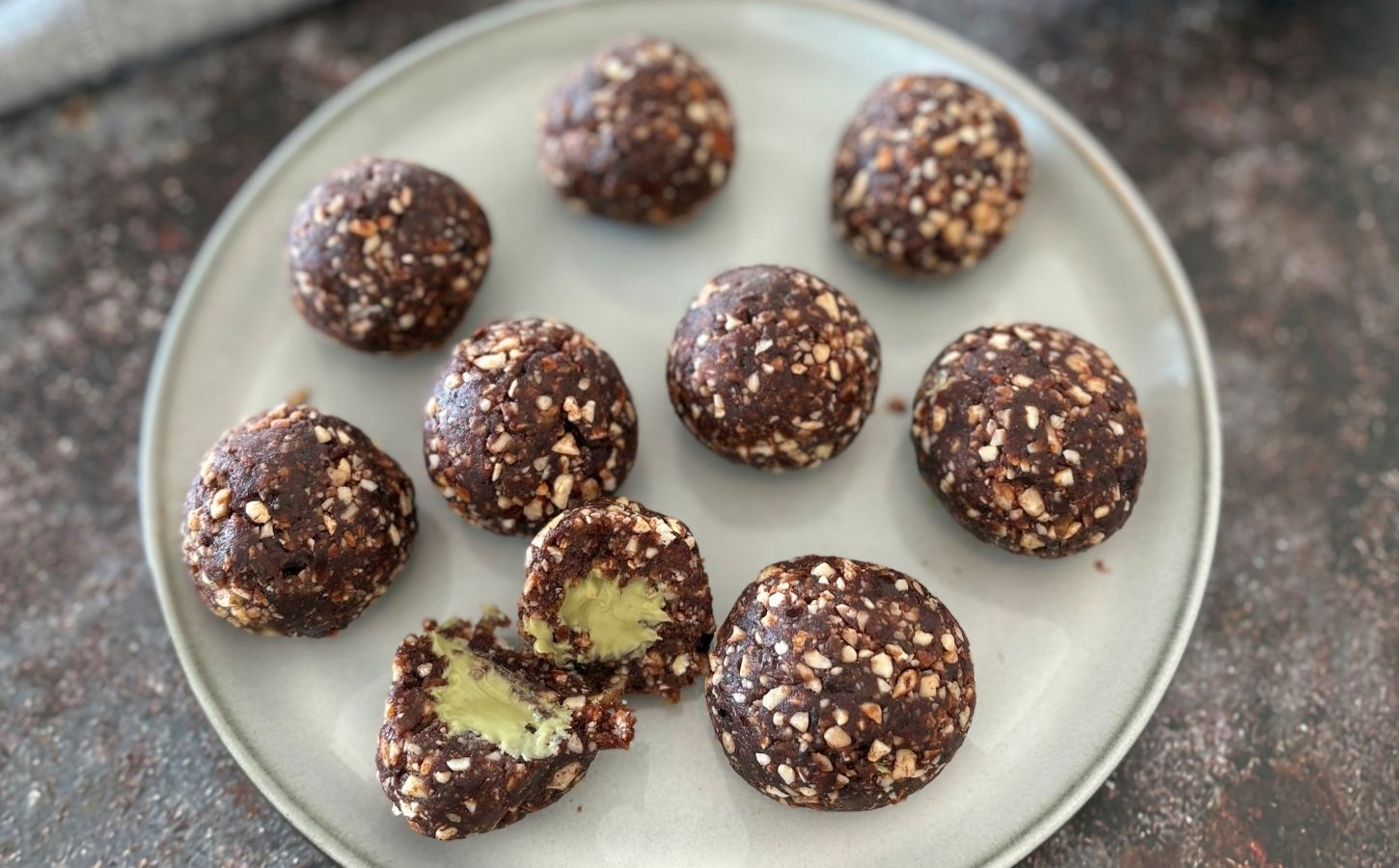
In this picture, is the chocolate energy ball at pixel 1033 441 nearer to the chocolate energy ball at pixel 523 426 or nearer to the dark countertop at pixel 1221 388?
the dark countertop at pixel 1221 388

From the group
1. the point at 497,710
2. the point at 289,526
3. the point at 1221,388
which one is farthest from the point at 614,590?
the point at 1221,388

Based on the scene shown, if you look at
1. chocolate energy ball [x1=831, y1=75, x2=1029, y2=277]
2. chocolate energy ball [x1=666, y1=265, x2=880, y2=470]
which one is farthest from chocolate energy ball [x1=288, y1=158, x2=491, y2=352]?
chocolate energy ball [x1=831, y1=75, x2=1029, y2=277]

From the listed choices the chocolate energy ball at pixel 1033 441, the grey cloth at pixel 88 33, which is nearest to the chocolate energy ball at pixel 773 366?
the chocolate energy ball at pixel 1033 441

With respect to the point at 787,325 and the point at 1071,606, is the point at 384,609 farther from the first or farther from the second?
the point at 1071,606

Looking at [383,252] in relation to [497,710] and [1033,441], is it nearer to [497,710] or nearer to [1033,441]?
[497,710]

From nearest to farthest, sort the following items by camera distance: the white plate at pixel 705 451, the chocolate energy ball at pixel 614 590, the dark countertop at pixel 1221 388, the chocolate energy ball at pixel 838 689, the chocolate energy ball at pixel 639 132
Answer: the chocolate energy ball at pixel 838 689, the chocolate energy ball at pixel 614 590, the white plate at pixel 705 451, the dark countertop at pixel 1221 388, the chocolate energy ball at pixel 639 132

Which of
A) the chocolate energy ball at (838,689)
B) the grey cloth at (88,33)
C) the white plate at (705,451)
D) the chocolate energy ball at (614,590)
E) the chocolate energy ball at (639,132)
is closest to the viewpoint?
the chocolate energy ball at (838,689)
